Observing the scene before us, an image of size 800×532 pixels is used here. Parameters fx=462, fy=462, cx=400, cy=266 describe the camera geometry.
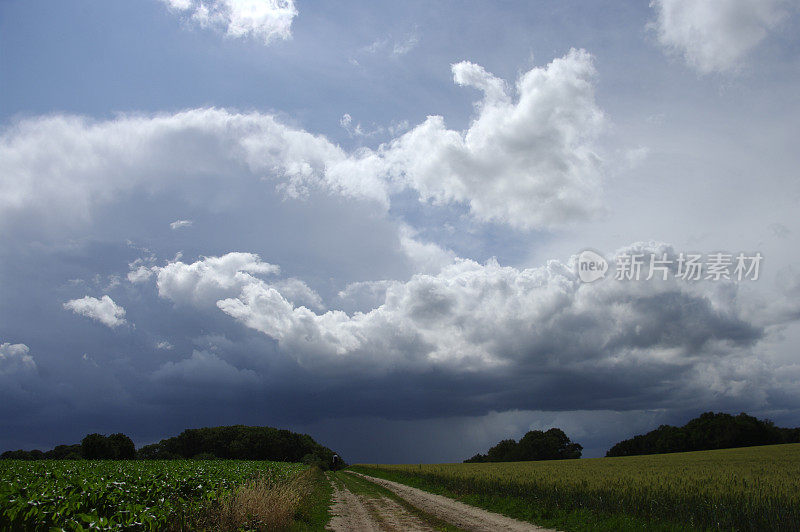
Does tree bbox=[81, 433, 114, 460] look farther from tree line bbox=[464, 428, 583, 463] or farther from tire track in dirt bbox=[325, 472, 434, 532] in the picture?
tree line bbox=[464, 428, 583, 463]

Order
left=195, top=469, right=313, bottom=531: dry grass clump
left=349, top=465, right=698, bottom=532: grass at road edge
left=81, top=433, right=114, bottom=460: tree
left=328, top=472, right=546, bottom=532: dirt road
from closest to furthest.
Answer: left=195, top=469, right=313, bottom=531: dry grass clump, left=349, top=465, right=698, bottom=532: grass at road edge, left=328, top=472, right=546, bottom=532: dirt road, left=81, top=433, right=114, bottom=460: tree

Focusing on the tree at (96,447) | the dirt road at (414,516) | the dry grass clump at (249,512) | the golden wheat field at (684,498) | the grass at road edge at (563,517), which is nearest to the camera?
the dry grass clump at (249,512)

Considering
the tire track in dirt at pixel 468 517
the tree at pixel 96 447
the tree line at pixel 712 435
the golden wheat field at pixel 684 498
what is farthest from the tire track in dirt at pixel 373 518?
the tree line at pixel 712 435

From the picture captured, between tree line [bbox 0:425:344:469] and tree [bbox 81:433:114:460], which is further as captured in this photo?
tree line [bbox 0:425:344:469]

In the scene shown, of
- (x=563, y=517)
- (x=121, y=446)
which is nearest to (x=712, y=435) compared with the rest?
(x=563, y=517)

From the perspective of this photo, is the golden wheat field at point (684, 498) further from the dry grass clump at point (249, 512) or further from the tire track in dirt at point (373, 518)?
the dry grass clump at point (249, 512)

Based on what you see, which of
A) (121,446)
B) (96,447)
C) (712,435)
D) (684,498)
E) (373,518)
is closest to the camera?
(684,498)

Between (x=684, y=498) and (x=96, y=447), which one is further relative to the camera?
(x=96, y=447)

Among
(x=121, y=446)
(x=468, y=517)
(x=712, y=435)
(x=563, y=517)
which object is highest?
(x=563, y=517)

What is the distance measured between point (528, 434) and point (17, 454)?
375 feet

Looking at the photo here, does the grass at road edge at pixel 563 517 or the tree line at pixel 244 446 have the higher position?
the grass at road edge at pixel 563 517

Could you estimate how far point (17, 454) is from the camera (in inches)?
2899

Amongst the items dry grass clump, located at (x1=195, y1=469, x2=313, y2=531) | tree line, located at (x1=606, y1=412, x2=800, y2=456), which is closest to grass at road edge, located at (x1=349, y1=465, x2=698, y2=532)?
dry grass clump, located at (x1=195, y1=469, x2=313, y2=531)

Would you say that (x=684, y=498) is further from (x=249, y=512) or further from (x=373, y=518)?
(x=249, y=512)
